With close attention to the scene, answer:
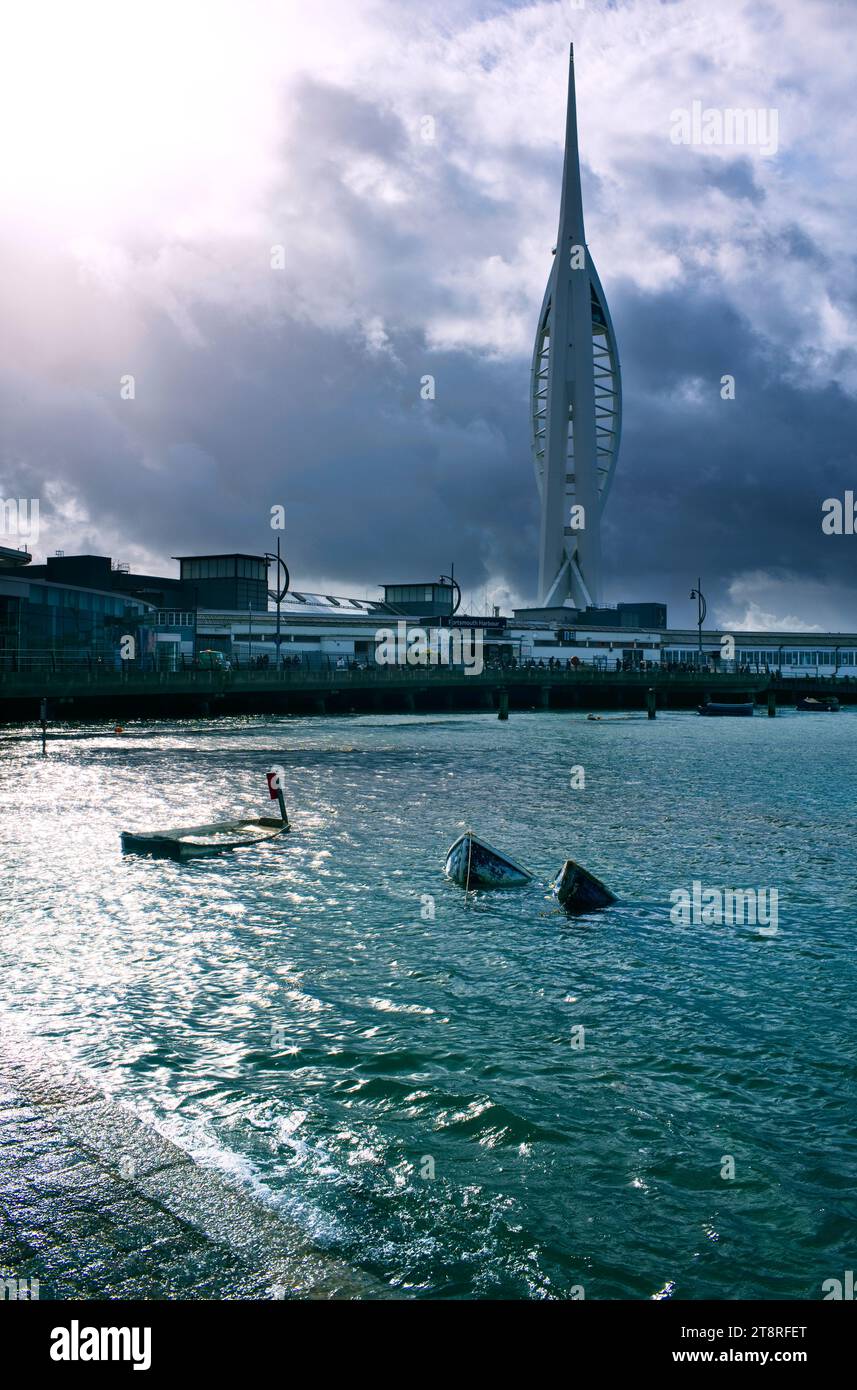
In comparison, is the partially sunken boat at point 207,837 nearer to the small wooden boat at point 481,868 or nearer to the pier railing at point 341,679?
the small wooden boat at point 481,868

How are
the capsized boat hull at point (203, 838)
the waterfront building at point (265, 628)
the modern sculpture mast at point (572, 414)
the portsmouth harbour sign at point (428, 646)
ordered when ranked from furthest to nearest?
the modern sculpture mast at point (572, 414) → the portsmouth harbour sign at point (428, 646) → the waterfront building at point (265, 628) → the capsized boat hull at point (203, 838)

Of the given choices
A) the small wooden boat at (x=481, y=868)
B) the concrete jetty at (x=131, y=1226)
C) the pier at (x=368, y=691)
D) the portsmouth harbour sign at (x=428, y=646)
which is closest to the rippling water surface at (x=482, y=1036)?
the small wooden boat at (x=481, y=868)

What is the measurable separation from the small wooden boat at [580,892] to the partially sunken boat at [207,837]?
9.45 m

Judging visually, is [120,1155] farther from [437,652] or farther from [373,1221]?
[437,652]

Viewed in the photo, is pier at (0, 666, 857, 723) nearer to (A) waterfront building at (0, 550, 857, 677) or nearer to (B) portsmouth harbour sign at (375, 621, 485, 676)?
(A) waterfront building at (0, 550, 857, 677)

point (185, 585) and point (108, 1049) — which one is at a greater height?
point (185, 585)

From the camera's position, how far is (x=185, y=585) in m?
140

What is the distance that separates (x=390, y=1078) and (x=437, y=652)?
12338 centimetres

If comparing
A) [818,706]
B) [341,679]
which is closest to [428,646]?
[341,679]

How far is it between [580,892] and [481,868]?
2686 millimetres

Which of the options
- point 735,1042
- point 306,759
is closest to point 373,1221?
point 735,1042

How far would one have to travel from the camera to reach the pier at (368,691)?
70688 millimetres

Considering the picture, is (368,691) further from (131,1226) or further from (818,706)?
(131,1226)
